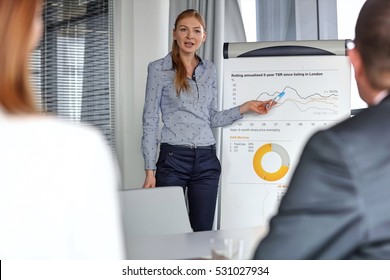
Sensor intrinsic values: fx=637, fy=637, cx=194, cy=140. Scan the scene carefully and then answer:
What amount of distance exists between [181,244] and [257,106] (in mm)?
1165

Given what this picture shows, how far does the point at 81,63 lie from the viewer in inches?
159

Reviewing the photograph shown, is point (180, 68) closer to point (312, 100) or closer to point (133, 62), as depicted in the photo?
point (312, 100)

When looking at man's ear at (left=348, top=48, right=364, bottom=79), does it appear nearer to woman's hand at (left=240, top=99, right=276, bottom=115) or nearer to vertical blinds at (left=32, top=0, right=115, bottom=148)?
woman's hand at (left=240, top=99, right=276, bottom=115)

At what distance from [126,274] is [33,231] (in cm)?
49

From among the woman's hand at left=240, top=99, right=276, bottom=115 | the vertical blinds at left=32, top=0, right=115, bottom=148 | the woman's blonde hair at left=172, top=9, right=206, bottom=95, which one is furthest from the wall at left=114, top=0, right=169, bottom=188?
the woman's hand at left=240, top=99, right=276, bottom=115

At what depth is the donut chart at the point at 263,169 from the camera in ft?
8.98

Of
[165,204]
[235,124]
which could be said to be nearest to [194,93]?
[235,124]

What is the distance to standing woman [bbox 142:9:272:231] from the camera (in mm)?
2654

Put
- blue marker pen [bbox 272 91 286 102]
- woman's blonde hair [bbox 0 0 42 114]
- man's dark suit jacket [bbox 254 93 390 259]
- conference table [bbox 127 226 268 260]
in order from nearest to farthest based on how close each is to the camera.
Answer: woman's blonde hair [bbox 0 0 42 114] < man's dark suit jacket [bbox 254 93 390 259] < conference table [bbox 127 226 268 260] < blue marker pen [bbox 272 91 286 102]

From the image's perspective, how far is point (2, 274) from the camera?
917 mm

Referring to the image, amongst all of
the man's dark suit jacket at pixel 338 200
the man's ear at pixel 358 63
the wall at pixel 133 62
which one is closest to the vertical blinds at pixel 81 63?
the wall at pixel 133 62

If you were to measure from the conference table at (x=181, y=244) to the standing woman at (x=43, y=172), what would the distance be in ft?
2.48

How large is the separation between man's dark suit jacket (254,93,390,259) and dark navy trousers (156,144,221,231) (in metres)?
1.84

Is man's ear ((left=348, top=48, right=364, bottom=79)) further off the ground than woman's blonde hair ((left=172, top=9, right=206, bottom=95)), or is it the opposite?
woman's blonde hair ((left=172, top=9, right=206, bottom=95))
